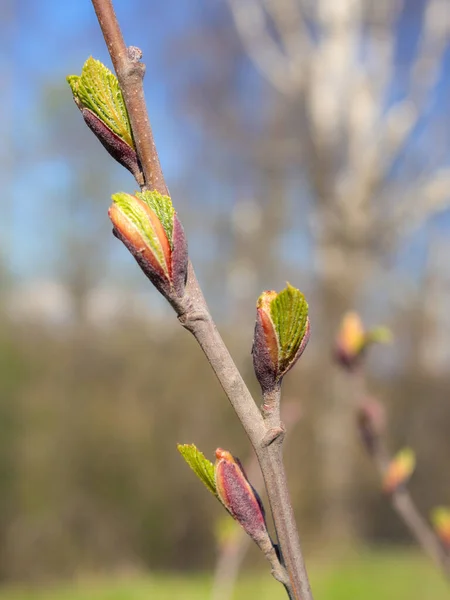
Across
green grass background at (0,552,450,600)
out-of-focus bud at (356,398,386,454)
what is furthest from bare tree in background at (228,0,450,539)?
out-of-focus bud at (356,398,386,454)

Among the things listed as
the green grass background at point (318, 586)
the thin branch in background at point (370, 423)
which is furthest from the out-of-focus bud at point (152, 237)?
the green grass background at point (318, 586)

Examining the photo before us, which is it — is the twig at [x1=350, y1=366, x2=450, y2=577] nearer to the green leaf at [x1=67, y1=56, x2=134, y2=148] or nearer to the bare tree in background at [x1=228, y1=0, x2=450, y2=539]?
the green leaf at [x1=67, y1=56, x2=134, y2=148]

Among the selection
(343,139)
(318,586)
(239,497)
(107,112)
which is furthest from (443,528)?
(343,139)

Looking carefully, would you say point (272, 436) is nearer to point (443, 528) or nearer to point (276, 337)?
point (276, 337)

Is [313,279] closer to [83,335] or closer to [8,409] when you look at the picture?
[83,335]

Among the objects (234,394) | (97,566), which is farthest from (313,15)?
(234,394)

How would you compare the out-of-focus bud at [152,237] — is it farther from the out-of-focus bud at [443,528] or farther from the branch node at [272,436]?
the out-of-focus bud at [443,528]
